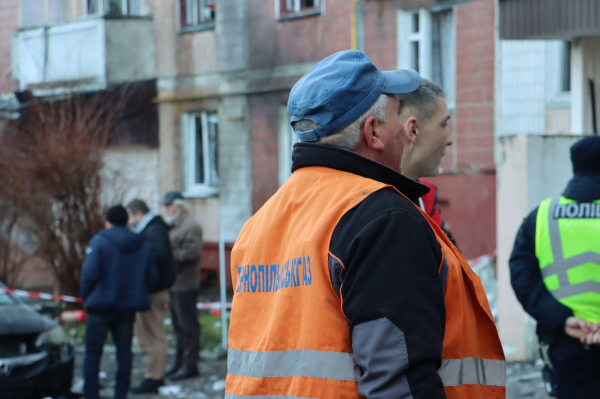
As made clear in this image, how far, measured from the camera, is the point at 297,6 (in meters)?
14.0

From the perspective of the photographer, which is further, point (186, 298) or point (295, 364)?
point (186, 298)

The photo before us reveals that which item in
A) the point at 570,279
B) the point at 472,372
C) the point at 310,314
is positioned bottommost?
the point at 570,279

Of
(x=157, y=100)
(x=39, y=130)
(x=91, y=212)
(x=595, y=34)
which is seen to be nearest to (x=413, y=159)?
(x=595, y=34)

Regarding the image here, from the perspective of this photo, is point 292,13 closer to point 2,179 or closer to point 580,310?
point 2,179

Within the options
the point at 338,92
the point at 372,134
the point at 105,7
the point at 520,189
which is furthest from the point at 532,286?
the point at 105,7

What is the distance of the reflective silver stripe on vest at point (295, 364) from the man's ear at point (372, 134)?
55 cm

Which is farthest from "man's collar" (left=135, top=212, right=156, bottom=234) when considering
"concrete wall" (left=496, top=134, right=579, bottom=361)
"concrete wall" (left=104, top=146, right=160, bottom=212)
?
"concrete wall" (left=104, top=146, right=160, bottom=212)

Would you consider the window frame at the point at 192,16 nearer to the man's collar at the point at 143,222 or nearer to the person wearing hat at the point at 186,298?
the person wearing hat at the point at 186,298

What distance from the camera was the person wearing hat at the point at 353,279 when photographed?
173 cm

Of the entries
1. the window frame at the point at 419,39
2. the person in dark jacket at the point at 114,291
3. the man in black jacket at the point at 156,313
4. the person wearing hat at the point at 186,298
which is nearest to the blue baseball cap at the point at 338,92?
the person in dark jacket at the point at 114,291

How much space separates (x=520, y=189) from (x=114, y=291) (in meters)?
3.87

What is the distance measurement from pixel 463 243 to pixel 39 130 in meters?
6.93

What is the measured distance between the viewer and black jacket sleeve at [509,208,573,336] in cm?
379

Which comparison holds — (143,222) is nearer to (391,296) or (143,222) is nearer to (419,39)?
(419,39)
